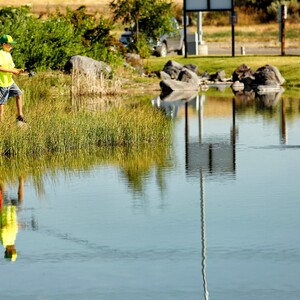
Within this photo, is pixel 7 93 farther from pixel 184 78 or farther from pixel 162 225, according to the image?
pixel 184 78

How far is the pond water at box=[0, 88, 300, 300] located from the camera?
9.76 meters

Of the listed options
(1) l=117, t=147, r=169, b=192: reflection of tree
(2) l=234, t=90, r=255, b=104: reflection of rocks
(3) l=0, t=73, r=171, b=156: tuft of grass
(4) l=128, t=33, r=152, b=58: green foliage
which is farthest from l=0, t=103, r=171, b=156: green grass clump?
(4) l=128, t=33, r=152, b=58: green foliage

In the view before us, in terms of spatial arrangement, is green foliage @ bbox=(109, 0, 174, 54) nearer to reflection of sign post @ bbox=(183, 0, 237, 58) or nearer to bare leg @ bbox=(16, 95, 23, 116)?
reflection of sign post @ bbox=(183, 0, 237, 58)

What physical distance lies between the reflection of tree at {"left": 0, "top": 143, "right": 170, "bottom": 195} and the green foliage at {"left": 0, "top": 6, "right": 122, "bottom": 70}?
15.2 metres

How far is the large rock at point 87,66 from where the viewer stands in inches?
1332

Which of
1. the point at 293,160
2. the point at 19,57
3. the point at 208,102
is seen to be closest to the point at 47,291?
the point at 293,160

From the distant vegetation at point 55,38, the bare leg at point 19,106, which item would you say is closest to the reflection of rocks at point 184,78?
the distant vegetation at point 55,38

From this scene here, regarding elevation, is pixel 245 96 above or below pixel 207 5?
below

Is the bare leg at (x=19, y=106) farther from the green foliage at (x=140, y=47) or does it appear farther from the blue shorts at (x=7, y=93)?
the green foliage at (x=140, y=47)

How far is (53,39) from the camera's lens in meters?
35.9

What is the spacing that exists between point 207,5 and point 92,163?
1097 inches

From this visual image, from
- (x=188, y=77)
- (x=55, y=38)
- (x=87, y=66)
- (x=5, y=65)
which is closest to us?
(x=5, y=65)

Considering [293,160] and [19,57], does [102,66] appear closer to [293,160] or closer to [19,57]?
[19,57]

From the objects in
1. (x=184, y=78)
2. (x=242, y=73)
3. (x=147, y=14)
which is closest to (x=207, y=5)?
Answer: (x=147, y=14)
